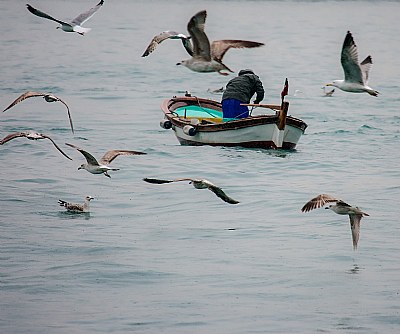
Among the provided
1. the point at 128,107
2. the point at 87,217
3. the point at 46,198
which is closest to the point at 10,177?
the point at 46,198

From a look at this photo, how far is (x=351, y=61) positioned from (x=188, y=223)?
368cm

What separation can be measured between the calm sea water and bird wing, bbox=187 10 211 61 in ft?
8.94

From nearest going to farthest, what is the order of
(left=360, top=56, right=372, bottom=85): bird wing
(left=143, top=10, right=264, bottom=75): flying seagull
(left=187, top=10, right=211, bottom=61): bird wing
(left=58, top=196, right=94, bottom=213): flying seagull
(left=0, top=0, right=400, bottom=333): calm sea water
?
(left=0, top=0, right=400, bottom=333): calm sea water < (left=187, top=10, right=211, bottom=61): bird wing < (left=143, top=10, right=264, bottom=75): flying seagull < (left=360, top=56, right=372, bottom=85): bird wing < (left=58, top=196, right=94, bottom=213): flying seagull

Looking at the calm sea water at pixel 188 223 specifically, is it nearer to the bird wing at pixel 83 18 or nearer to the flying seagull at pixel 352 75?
the flying seagull at pixel 352 75

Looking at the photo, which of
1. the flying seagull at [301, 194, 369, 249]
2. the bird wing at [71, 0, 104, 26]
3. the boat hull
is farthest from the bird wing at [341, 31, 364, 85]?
the boat hull

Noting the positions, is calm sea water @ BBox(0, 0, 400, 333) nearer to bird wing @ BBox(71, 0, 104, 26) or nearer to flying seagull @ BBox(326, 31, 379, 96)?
flying seagull @ BBox(326, 31, 379, 96)

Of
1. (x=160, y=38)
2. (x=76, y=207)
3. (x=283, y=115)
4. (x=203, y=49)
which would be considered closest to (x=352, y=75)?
(x=203, y=49)

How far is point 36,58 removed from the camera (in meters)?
50.2

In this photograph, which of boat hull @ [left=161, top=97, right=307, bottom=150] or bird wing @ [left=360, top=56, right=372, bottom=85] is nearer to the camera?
bird wing @ [left=360, top=56, right=372, bottom=85]

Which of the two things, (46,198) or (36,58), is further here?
(36,58)

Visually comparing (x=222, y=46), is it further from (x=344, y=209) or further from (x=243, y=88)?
(x=243, y=88)

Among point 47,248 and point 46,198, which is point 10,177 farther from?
point 47,248

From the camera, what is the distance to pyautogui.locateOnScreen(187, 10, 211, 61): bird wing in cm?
1774

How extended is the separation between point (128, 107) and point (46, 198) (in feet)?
49.9
